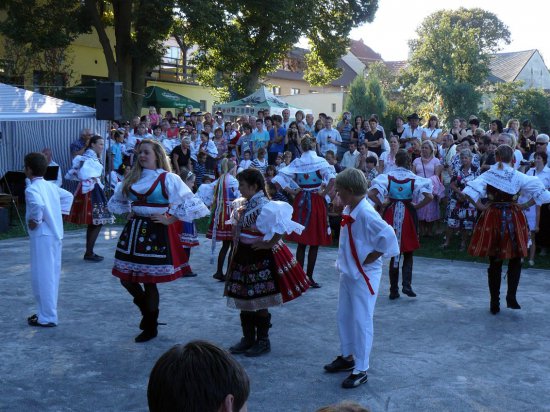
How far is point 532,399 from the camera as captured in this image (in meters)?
5.15

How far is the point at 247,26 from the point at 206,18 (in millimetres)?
4545

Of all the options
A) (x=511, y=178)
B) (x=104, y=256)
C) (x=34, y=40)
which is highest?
(x=34, y=40)

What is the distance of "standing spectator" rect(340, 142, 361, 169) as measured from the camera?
14391 mm

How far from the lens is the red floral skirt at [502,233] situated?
7.30 m

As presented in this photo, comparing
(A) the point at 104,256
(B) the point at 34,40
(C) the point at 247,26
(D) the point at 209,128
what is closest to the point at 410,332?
(A) the point at 104,256

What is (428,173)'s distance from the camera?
12.7 meters

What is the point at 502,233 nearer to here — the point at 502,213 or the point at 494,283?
the point at 502,213

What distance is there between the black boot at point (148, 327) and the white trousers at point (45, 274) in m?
1.07

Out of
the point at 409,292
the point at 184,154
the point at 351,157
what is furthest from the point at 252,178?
the point at 184,154

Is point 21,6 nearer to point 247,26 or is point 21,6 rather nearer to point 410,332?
point 247,26

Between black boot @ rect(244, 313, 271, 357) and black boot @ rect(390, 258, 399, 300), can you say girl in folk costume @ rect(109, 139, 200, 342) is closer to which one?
black boot @ rect(244, 313, 271, 357)

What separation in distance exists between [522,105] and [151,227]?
34.3 m

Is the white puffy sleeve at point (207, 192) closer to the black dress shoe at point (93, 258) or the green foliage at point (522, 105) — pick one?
the black dress shoe at point (93, 258)

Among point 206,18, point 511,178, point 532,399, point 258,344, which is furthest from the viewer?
point 206,18
